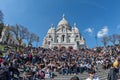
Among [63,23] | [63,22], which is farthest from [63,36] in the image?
[63,22]

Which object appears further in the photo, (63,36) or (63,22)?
(63,22)

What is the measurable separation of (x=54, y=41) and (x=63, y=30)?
30.0 feet

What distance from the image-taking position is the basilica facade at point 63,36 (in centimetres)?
10612

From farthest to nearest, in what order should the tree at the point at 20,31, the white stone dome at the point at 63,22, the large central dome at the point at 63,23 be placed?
the white stone dome at the point at 63,22 < the large central dome at the point at 63,23 < the tree at the point at 20,31

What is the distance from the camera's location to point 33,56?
26.3m

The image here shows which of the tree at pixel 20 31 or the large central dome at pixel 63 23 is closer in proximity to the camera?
the tree at pixel 20 31

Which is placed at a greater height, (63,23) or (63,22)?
(63,22)

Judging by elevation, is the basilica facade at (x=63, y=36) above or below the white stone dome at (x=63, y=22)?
below

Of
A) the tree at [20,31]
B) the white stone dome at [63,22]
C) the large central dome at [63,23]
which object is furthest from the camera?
the white stone dome at [63,22]

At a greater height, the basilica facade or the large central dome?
the large central dome

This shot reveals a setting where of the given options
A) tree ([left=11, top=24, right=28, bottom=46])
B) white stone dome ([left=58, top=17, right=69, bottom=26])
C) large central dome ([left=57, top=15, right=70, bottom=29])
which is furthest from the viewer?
white stone dome ([left=58, top=17, right=69, bottom=26])

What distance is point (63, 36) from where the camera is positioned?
111 metres

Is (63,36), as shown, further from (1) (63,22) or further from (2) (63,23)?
(1) (63,22)

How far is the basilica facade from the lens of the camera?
348 ft
